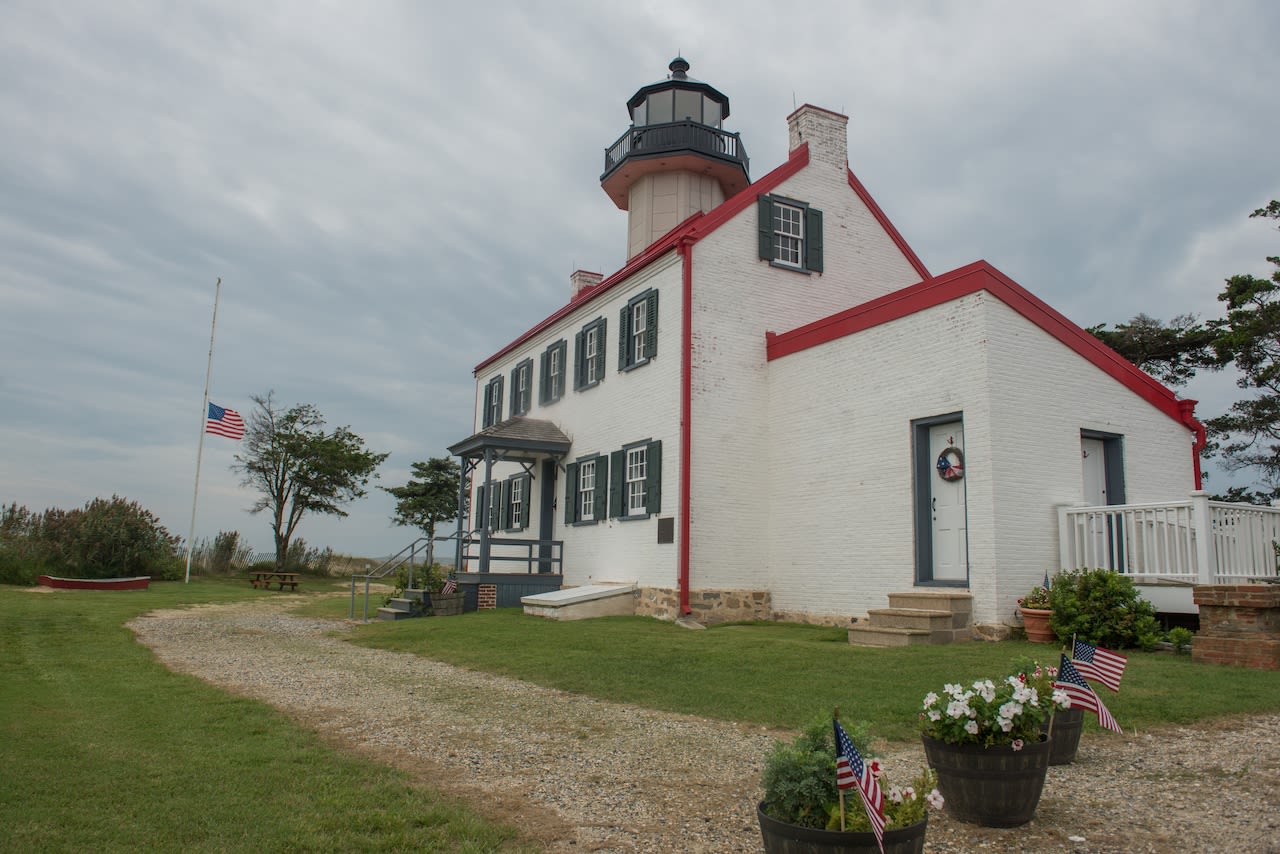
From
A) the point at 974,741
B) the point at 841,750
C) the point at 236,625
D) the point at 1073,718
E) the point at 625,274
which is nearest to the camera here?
the point at 841,750

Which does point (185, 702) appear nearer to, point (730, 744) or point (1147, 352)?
point (730, 744)

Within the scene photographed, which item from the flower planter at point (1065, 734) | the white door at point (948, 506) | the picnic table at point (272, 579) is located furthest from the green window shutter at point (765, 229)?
the picnic table at point (272, 579)

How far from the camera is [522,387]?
22.6 meters

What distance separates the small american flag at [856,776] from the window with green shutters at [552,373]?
1718 centimetres

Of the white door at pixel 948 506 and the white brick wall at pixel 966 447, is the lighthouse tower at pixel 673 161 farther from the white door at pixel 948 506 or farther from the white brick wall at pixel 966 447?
the white door at pixel 948 506

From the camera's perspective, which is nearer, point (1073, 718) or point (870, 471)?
point (1073, 718)

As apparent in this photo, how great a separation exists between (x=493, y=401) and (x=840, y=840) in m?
22.2

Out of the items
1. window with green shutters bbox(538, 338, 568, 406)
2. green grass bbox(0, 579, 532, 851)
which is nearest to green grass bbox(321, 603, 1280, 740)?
green grass bbox(0, 579, 532, 851)

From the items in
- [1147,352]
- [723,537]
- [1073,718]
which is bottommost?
[1073,718]

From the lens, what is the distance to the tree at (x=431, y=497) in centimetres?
3988

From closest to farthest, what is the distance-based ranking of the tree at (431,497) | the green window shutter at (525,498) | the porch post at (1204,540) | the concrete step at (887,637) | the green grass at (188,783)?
1. the green grass at (188,783)
2. the porch post at (1204,540)
3. the concrete step at (887,637)
4. the green window shutter at (525,498)
5. the tree at (431,497)

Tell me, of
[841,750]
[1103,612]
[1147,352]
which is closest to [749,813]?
[841,750]

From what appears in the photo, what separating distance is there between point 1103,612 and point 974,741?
268 inches

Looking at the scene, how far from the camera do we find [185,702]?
7316mm
